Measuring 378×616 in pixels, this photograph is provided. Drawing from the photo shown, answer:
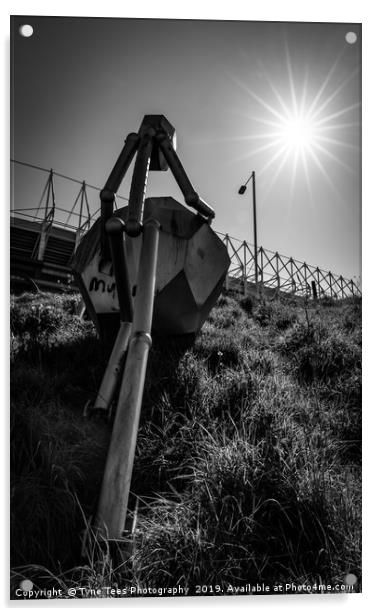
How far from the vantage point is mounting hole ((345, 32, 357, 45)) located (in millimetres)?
2100

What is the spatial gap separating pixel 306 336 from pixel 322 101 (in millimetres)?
1713

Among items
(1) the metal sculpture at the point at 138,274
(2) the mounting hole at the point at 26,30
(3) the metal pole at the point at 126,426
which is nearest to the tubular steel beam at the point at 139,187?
(1) the metal sculpture at the point at 138,274

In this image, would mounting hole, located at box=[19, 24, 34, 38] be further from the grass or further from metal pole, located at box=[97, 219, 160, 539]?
the grass

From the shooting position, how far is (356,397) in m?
2.14

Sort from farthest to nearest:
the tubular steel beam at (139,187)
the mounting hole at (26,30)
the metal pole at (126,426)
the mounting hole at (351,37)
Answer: the mounting hole at (351,37) → the mounting hole at (26,30) → the tubular steel beam at (139,187) → the metal pole at (126,426)

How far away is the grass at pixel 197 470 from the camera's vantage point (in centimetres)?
126

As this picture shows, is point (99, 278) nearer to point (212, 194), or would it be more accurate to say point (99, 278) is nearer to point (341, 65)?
point (212, 194)

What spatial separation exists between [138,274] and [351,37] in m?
1.87

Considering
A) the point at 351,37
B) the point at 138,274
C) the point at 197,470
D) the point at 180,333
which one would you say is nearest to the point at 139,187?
the point at 138,274

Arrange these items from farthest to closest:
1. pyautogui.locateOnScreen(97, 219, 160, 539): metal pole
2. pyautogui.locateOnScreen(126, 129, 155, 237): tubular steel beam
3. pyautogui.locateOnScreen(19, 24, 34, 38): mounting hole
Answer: pyautogui.locateOnScreen(19, 24, 34, 38): mounting hole < pyautogui.locateOnScreen(126, 129, 155, 237): tubular steel beam < pyautogui.locateOnScreen(97, 219, 160, 539): metal pole

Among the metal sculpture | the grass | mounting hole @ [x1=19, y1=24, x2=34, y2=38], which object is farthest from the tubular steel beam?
the grass

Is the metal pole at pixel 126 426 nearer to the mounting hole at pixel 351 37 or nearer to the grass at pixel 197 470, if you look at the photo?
the grass at pixel 197 470

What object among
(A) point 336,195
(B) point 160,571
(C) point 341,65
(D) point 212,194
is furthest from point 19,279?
(C) point 341,65

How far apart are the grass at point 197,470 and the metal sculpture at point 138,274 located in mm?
174
